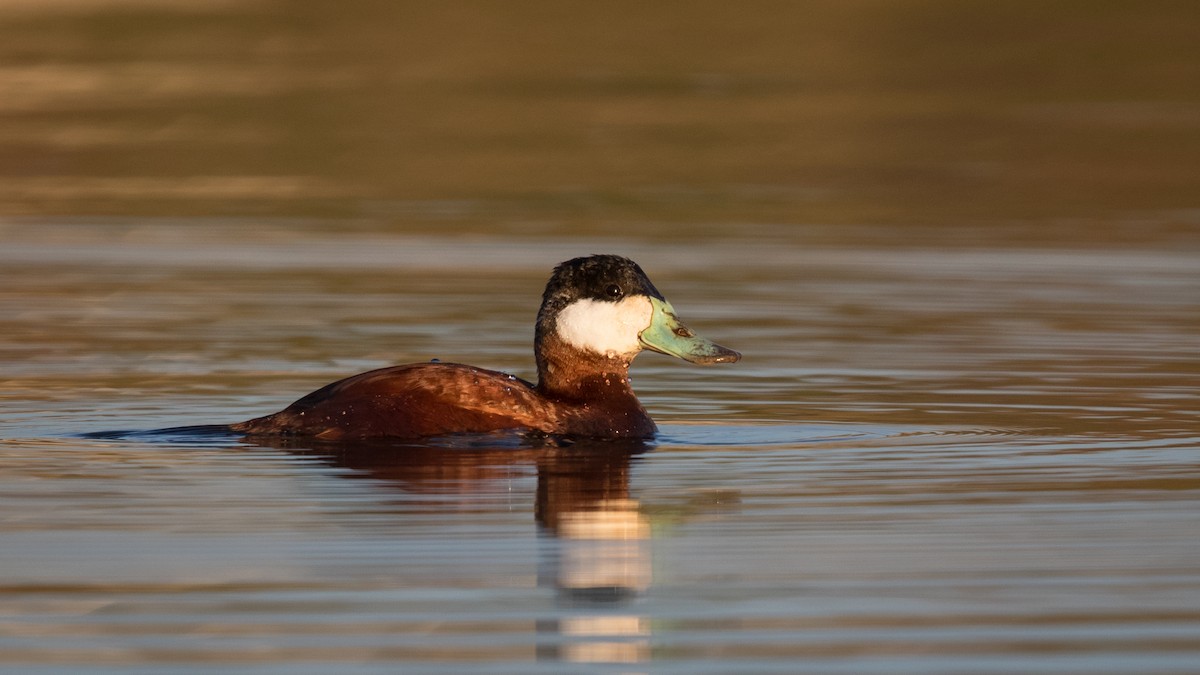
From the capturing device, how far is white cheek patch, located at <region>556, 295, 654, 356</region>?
10109 millimetres

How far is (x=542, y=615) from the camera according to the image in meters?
6.29

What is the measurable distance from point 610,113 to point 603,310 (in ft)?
64.4

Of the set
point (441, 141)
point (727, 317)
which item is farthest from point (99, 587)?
point (441, 141)

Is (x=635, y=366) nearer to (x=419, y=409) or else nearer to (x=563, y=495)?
(x=419, y=409)

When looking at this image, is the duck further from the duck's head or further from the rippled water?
the rippled water

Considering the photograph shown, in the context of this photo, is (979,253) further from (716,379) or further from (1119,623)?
(1119,623)

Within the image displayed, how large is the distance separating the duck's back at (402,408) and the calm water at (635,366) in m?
0.20

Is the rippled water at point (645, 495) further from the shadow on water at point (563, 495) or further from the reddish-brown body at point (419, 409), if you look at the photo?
the reddish-brown body at point (419, 409)

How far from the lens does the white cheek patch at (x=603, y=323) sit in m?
10.1

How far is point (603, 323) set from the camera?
10.1 meters

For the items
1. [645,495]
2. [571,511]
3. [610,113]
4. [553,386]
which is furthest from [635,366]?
[610,113]

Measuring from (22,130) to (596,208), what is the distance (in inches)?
364

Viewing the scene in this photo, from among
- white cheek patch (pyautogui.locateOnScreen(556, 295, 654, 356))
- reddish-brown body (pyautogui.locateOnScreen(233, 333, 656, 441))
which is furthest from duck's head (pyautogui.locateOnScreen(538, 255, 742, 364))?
reddish-brown body (pyautogui.locateOnScreen(233, 333, 656, 441))

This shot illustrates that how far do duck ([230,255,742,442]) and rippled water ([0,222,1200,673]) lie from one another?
22 cm
